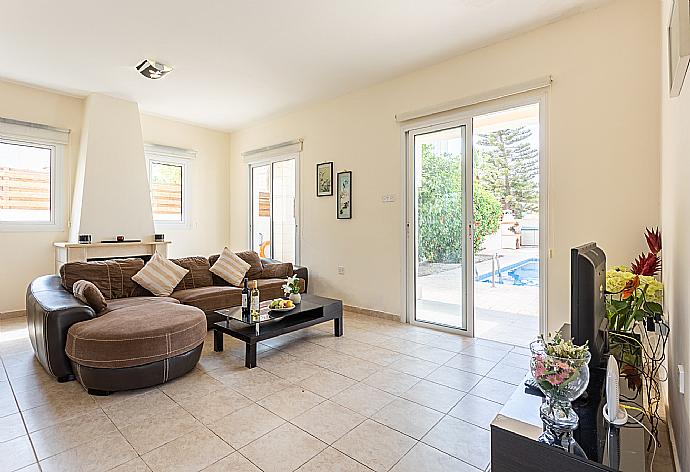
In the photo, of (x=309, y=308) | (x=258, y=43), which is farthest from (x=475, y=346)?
(x=258, y=43)

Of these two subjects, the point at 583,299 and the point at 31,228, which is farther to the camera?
the point at 31,228

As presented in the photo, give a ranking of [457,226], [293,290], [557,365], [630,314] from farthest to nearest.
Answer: [457,226], [293,290], [630,314], [557,365]

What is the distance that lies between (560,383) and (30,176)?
6.05 meters

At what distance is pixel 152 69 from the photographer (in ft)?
13.1

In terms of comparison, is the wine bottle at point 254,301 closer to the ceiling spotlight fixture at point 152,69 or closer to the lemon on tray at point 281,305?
the lemon on tray at point 281,305

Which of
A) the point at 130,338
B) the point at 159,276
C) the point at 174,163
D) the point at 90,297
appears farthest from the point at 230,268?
the point at 174,163

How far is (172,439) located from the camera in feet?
6.42

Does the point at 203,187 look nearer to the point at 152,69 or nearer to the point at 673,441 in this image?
the point at 152,69

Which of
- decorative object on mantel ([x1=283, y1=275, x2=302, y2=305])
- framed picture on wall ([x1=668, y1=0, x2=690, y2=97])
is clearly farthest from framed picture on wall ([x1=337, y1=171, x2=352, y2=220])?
framed picture on wall ([x1=668, y1=0, x2=690, y2=97])

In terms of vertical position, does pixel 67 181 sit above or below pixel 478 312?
above

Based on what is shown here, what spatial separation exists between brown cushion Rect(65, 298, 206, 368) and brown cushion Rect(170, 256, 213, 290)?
1.52m

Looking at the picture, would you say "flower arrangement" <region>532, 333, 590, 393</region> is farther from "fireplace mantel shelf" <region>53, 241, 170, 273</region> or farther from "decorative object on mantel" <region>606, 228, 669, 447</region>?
"fireplace mantel shelf" <region>53, 241, 170, 273</region>

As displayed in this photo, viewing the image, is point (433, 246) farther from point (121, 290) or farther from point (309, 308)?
point (121, 290)

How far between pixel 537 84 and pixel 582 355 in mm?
2820
